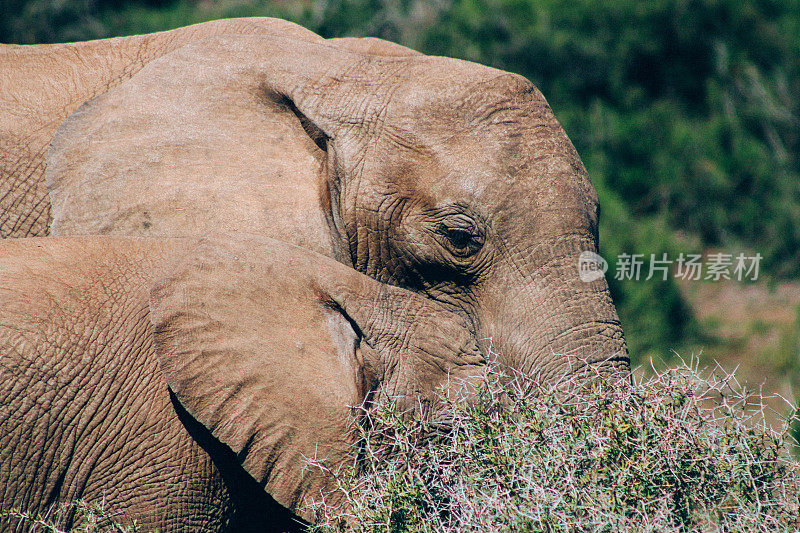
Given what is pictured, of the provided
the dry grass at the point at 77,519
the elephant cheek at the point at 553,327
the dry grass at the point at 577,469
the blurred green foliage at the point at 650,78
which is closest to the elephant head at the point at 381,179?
the elephant cheek at the point at 553,327

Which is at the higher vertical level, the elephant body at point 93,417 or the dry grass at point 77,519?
the elephant body at point 93,417

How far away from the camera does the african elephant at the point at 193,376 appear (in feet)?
7.22

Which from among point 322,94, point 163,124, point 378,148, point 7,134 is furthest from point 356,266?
point 7,134

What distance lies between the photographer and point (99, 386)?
229cm

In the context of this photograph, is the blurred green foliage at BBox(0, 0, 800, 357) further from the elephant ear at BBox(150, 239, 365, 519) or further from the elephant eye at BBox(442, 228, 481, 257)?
the elephant ear at BBox(150, 239, 365, 519)

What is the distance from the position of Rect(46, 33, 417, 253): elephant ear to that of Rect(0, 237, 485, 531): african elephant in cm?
23

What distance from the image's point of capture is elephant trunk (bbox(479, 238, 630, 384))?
252 cm

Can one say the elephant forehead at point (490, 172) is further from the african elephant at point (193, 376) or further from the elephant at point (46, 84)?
the elephant at point (46, 84)

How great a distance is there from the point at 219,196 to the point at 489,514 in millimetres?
1178

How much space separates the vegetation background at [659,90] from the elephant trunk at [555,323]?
11.9ft

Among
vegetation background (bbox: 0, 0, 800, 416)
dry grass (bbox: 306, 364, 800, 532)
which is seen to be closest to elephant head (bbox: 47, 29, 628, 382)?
dry grass (bbox: 306, 364, 800, 532)

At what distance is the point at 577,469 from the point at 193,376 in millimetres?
903

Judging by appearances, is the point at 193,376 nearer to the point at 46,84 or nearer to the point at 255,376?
the point at 255,376

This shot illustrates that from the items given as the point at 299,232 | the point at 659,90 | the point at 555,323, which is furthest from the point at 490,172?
the point at 659,90
